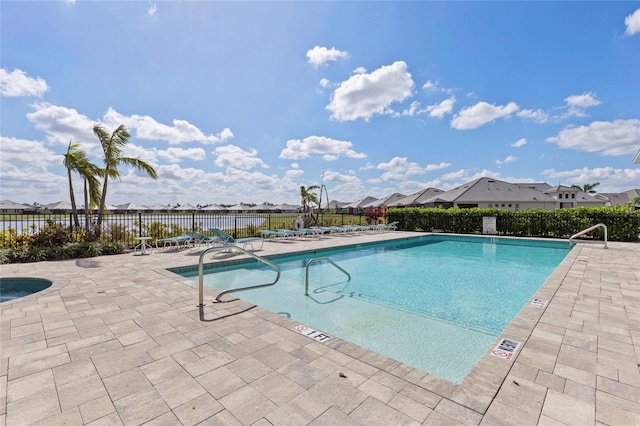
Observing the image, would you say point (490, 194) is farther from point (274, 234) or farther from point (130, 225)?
point (130, 225)

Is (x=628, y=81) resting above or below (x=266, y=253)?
above

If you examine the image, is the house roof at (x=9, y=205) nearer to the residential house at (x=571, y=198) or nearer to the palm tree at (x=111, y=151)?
the palm tree at (x=111, y=151)

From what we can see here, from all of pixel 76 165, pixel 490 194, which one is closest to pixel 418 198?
pixel 490 194

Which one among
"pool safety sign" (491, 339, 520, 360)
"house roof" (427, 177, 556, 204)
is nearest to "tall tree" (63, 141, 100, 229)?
"pool safety sign" (491, 339, 520, 360)

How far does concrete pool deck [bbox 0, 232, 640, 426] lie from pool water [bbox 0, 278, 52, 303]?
163 cm

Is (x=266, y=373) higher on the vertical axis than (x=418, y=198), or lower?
lower

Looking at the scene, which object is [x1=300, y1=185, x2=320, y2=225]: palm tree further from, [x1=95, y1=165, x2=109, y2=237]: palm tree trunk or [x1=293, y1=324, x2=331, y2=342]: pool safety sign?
[x1=293, y1=324, x2=331, y2=342]: pool safety sign

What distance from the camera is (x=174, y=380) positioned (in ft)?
7.98

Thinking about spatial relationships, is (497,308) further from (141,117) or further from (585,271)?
(141,117)

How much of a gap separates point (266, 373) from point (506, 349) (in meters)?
2.41

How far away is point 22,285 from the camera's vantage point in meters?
5.80

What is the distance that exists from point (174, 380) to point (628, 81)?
17643 millimetres

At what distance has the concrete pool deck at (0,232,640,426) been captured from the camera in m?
A: 2.02

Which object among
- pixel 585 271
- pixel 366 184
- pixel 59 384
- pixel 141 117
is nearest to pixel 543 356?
pixel 59 384
